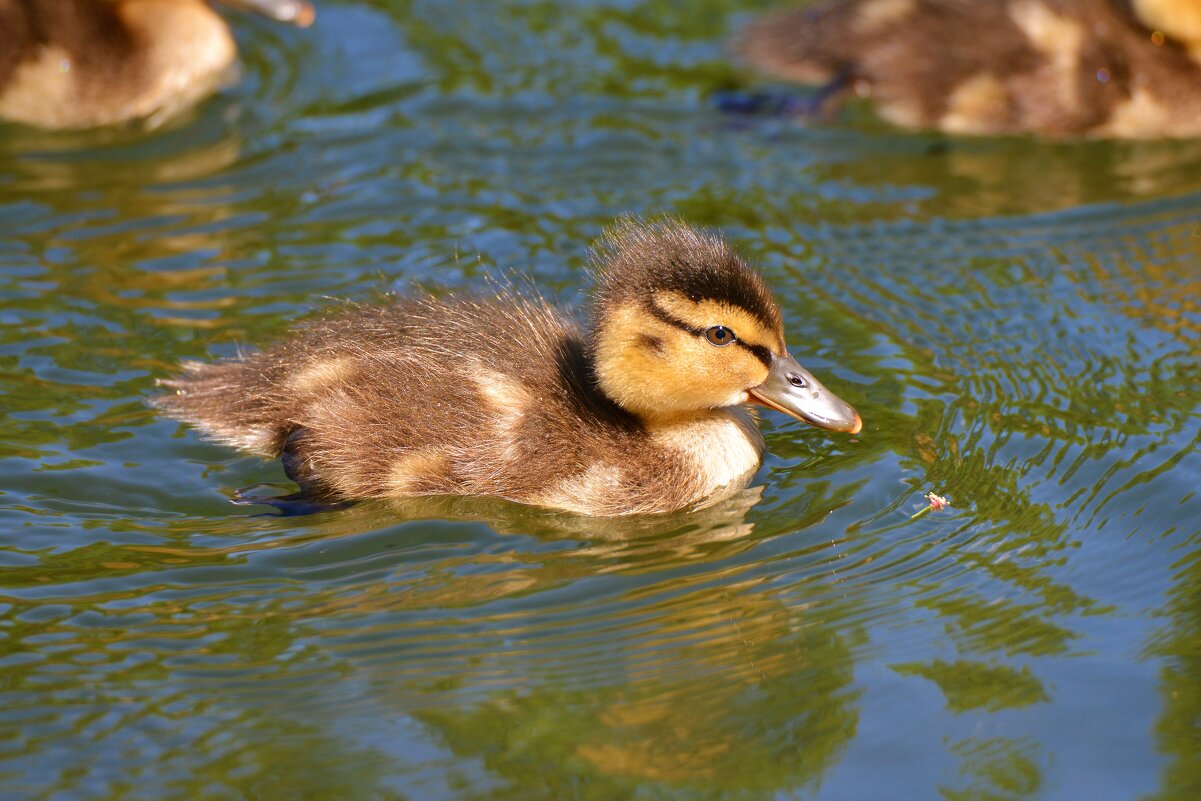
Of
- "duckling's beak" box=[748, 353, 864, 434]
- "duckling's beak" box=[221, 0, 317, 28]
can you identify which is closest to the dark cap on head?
"duckling's beak" box=[748, 353, 864, 434]

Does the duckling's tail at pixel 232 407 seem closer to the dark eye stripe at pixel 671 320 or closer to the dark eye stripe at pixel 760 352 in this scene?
the dark eye stripe at pixel 671 320

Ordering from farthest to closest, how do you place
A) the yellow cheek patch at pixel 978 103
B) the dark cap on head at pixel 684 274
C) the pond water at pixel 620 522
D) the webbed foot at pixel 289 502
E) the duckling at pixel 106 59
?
1. the yellow cheek patch at pixel 978 103
2. the duckling at pixel 106 59
3. the webbed foot at pixel 289 502
4. the dark cap on head at pixel 684 274
5. the pond water at pixel 620 522

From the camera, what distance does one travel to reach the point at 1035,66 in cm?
623

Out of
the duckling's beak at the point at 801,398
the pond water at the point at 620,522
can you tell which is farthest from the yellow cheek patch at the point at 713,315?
the pond water at the point at 620,522

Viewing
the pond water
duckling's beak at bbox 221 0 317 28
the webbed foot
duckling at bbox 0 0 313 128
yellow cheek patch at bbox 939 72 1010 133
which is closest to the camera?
the pond water

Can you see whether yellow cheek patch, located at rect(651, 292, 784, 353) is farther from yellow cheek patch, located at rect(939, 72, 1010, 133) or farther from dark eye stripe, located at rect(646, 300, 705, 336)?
yellow cheek patch, located at rect(939, 72, 1010, 133)

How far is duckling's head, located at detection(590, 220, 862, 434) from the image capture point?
3.81 m

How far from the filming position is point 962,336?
15.5 feet

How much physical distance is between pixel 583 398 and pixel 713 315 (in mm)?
390

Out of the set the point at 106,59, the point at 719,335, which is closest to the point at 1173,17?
the point at 719,335

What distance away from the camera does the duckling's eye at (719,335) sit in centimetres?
385

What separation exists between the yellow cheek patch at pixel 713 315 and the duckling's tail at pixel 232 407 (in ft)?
3.20

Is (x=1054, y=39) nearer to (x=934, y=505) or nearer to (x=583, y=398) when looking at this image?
(x=934, y=505)

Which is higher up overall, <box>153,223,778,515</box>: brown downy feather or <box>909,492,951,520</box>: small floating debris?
<box>153,223,778,515</box>: brown downy feather
